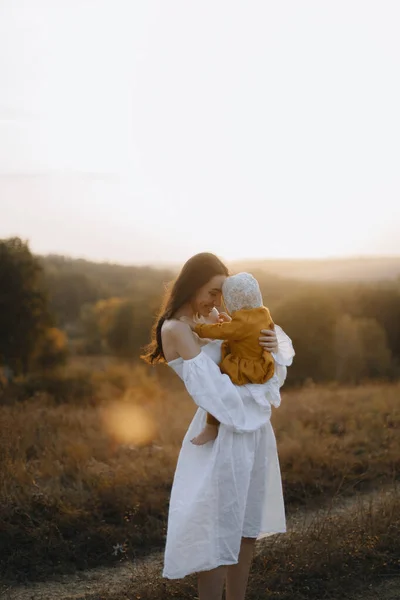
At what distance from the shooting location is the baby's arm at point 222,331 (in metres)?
3.15

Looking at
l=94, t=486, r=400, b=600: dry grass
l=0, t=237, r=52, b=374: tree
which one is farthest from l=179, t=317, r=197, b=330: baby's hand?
l=0, t=237, r=52, b=374: tree

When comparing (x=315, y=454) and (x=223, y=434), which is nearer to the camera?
(x=223, y=434)

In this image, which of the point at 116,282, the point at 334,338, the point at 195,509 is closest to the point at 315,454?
the point at 195,509

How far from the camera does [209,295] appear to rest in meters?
3.36

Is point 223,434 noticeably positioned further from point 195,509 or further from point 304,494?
point 304,494

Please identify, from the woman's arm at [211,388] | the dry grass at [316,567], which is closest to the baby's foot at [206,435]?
the woman's arm at [211,388]

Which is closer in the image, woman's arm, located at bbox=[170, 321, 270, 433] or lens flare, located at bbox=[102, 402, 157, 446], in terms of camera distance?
woman's arm, located at bbox=[170, 321, 270, 433]

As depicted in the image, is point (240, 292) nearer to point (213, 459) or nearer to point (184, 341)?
point (184, 341)

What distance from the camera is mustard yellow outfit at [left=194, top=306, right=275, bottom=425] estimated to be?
3.17m

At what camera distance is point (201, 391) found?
3.11 m

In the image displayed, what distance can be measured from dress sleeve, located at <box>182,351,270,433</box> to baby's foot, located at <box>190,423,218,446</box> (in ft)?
0.32

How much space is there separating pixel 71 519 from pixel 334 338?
20.4 meters

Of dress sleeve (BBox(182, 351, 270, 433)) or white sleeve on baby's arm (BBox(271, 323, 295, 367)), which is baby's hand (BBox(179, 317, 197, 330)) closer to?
dress sleeve (BBox(182, 351, 270, 433))

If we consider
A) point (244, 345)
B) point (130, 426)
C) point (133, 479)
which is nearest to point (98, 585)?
point (133, 479)
